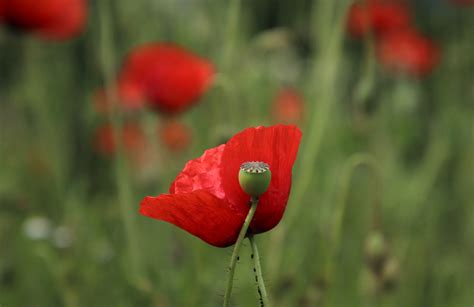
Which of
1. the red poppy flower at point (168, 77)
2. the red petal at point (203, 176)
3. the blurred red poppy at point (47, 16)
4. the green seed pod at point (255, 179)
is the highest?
the blurred red poppy at point (47, 16)

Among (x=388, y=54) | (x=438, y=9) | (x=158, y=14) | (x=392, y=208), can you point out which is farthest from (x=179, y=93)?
(x=438, y=9)

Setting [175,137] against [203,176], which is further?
[175,137]

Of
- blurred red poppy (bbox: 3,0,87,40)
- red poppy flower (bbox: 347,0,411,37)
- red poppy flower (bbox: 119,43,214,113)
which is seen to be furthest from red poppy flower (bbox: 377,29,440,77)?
blurred red poppy (bbox: 3,0,87,40)

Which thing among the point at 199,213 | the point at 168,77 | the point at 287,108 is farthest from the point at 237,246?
the point at 287,108

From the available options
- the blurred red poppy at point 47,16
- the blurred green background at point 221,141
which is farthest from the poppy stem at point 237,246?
the blurred red poppy at point 47,16

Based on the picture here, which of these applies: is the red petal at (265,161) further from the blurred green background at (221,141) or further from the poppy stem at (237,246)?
the blurred green background at (221,141)

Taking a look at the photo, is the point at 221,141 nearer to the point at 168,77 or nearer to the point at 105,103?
the point at 168,77
